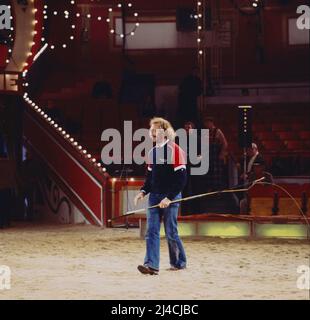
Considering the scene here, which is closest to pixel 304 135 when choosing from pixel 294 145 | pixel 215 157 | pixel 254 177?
pixel 294 145

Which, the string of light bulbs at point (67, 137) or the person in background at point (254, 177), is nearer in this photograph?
the person in background at point (254, 177)

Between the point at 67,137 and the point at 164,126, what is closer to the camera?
the point at 164,126

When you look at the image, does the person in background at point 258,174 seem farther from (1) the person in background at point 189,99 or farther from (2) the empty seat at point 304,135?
(1) the person in background at point 189,99

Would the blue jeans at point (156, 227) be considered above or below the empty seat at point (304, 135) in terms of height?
below

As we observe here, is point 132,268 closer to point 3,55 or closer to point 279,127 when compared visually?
point 3,55

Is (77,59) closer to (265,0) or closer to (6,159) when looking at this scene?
(265,0)

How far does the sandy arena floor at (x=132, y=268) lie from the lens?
10.1 meters

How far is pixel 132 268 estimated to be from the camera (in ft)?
40.4

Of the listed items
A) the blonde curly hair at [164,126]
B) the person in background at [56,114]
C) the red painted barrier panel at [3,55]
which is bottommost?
the blonde curly hair at [164,126]

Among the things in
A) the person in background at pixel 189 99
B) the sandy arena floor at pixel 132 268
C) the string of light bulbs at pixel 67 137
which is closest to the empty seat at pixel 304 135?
the person in background at pixel 189 99

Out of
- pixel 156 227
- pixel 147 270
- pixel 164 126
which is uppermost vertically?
pixel 164 126

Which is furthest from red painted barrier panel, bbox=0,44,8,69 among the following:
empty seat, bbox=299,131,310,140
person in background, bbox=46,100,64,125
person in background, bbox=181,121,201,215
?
empty seat, bbox=299,131,310,140

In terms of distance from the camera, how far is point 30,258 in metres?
13.6

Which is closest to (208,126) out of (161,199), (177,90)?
(161,199)
